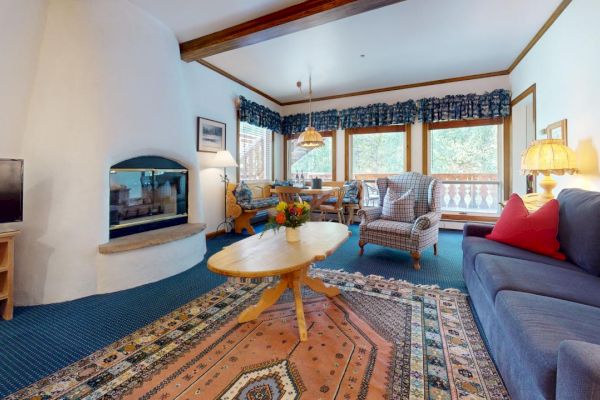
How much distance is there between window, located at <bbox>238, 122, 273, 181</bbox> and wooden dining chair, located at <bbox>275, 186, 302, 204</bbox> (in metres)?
1.17

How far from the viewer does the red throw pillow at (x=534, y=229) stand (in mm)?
1893

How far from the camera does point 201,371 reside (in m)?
1.43

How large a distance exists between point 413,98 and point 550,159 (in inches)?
122

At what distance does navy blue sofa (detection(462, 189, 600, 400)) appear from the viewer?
0.80 meters

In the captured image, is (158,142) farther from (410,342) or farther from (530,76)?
(530,76)

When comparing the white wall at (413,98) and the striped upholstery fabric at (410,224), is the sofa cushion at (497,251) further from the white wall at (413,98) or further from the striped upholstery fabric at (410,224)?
the white wall at (413,98)

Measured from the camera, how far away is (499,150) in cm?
460

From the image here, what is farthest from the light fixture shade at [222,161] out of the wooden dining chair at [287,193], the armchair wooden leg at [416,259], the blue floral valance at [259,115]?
the armchair wooden leg at [416,259]

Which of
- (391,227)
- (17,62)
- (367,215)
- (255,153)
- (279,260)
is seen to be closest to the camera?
(279,260)

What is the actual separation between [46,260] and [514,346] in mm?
3231

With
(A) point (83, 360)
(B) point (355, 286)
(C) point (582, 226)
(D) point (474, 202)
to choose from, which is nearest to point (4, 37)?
(A) point (83, 360)

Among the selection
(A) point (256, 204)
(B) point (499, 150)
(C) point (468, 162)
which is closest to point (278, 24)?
(A) point (256, 204)

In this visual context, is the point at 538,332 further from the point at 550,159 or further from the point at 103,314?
the point at 103,314

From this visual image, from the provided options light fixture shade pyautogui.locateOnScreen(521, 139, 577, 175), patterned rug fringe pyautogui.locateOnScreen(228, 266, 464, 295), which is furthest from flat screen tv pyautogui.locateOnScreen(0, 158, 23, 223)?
light fixture shade pyautogui.locateOnScreen(521, 139, 577, 175)
